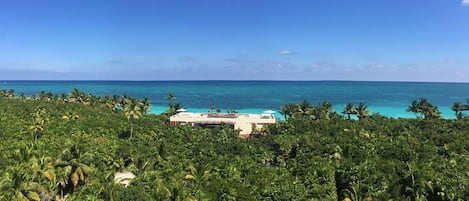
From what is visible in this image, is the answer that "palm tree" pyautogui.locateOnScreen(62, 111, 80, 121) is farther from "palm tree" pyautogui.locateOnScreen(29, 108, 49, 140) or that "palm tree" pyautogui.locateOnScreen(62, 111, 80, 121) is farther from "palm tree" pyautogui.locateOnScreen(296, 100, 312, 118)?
"palm tree" pyautogui.locateOnScreen(296, 100, 312, 118)

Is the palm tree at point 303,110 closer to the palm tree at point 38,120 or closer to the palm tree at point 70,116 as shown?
the palm tree at point 70,116

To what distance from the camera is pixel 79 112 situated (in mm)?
90438

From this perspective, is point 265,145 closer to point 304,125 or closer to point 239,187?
point 304,125

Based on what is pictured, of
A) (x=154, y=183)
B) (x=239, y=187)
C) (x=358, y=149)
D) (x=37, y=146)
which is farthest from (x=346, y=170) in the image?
(x=37, y=146)

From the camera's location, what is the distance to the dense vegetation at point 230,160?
125ft

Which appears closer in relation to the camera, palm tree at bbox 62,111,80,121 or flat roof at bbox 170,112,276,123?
palm tree at bbox 62,111,80,121

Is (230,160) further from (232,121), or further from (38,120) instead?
(38,120)

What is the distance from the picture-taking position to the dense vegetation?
37969 millimetres

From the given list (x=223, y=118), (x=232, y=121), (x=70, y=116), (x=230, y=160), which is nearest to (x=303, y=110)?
(x=232, y=121)

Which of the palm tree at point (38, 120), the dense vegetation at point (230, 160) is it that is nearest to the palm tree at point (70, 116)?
the dense vegetation at point (230, 160)

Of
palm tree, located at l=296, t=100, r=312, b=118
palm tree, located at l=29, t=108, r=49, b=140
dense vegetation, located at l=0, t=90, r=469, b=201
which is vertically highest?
palm tree, located at l=296, t=100, r=312, b=118

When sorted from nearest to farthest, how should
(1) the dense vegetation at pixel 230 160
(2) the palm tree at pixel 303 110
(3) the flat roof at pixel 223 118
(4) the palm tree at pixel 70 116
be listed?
(1) the dense vegetation at pixel 230 160, (4) the palm tree at pixel 70 116, (3) the flat roof at pixel 223 118, (2) the palm tree at pixel 303 110

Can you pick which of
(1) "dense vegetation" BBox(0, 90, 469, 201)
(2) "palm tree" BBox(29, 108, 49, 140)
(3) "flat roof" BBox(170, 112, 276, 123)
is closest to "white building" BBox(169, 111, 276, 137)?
(3) "flat roof" BBox(170, 112, 276, 123)

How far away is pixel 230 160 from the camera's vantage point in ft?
169
